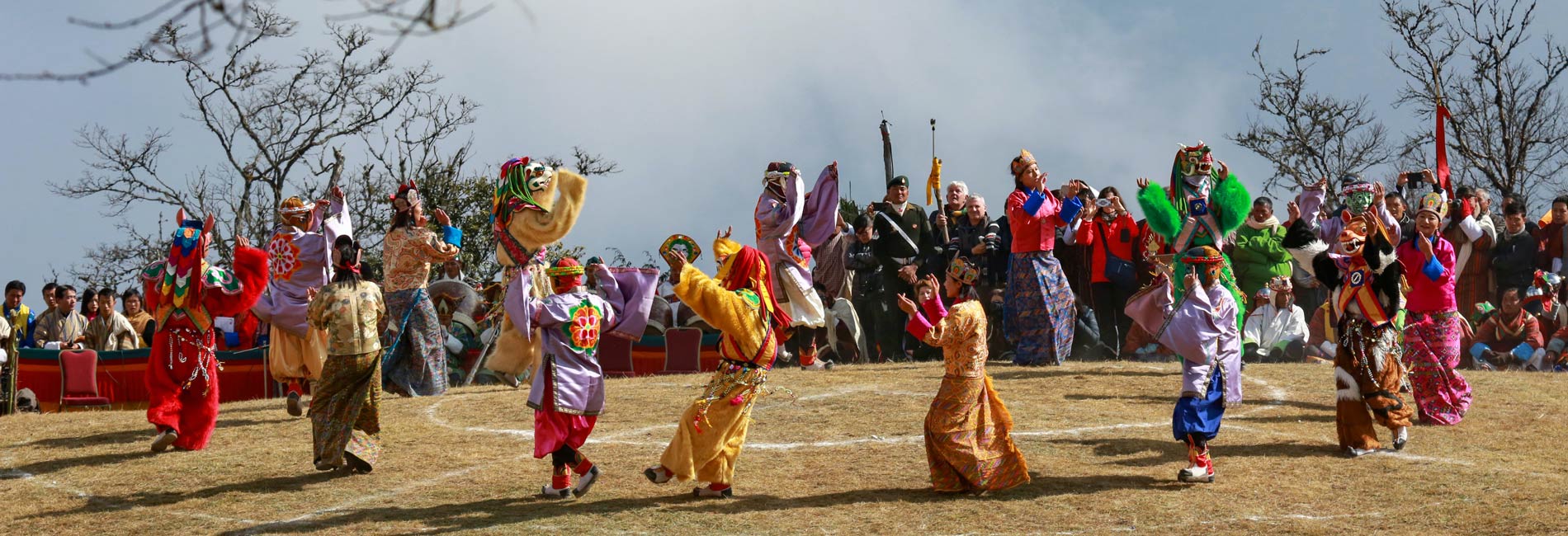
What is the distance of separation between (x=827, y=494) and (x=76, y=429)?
22.7 feet

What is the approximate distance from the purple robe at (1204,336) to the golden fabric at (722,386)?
2.53m

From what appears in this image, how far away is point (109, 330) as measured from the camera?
17281 mm

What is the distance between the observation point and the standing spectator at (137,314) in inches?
699

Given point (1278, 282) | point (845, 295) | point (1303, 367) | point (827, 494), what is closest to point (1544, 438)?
point (1303, 367)

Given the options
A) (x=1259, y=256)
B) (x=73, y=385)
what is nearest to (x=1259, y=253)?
(x=1259, y=256)

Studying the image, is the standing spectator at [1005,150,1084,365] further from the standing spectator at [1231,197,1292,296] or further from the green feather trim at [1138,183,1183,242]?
the standing spectator at [1231,197,1292,296]

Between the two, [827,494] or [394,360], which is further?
[394,360]

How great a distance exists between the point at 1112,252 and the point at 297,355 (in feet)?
25.2

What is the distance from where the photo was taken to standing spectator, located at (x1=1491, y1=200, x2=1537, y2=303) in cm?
1591

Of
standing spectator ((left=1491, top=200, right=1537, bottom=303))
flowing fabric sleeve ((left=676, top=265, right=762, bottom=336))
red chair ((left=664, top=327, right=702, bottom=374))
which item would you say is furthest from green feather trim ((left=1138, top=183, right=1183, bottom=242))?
red chair ((left=664, top=327, right=702, bottom=374))

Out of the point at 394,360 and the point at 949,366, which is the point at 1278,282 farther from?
the point at 394,360

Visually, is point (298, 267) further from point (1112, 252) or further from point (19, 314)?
point (1112, 252)

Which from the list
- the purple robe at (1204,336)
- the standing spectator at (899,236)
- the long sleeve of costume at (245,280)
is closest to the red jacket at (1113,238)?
the standing spectator at (899,236)

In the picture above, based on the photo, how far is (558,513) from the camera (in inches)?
378
